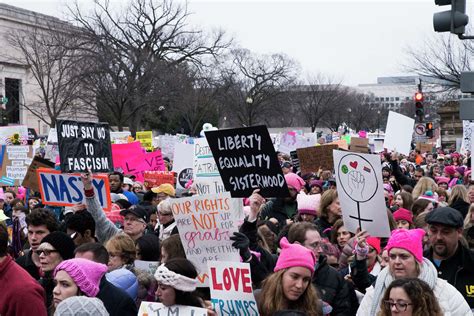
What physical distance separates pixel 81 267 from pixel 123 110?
37.7 m

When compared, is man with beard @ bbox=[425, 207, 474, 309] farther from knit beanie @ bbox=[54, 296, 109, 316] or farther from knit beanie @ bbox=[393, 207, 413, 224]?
knit beanie @ bbox=[54, 296, 109, 316]

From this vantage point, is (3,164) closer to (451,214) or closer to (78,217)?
(78,217)

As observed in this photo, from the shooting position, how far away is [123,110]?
42.5m

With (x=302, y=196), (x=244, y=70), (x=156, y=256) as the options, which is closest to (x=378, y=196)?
(x=156, y=256)

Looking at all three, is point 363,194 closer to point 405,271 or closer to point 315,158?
point 405,271

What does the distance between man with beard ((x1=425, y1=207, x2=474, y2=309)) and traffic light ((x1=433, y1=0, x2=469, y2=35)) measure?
273 cm

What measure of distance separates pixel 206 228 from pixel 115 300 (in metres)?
1.08

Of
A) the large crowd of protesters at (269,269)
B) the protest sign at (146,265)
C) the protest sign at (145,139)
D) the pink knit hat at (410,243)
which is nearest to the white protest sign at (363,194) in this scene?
the large crowd of protesters at (269,269)

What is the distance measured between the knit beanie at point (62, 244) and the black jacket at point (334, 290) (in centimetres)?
175

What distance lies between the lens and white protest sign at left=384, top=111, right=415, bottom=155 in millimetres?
15781

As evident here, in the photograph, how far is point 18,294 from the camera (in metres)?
5.46

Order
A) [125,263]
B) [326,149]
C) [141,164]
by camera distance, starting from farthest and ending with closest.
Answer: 1. [141,164]
2. [326,149]
3. [125,263]

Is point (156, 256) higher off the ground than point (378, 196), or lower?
lower

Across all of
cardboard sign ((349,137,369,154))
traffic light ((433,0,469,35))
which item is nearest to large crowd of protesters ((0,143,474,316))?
traffic light ((433,0,469,35))
